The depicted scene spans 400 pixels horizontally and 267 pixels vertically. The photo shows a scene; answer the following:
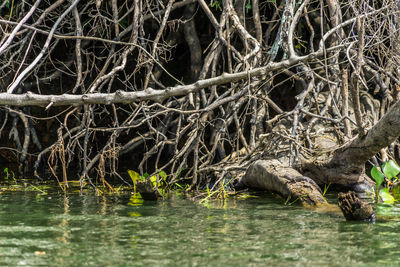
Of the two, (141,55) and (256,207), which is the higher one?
(141,55)

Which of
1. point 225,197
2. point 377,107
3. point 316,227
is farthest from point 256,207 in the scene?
point 377,107

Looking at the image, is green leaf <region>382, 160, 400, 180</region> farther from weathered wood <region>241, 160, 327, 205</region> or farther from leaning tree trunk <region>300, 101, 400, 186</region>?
weathered wood <region>241, 160, 327, 205</region>

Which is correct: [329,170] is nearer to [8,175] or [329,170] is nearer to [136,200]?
[136,200]

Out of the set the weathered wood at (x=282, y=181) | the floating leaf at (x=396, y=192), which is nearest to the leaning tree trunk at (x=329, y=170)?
the weathered wood at (x=282, y=181)

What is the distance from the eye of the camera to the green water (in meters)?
3.33

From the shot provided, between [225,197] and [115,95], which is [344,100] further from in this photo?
[115,95]

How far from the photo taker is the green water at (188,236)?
3330mm

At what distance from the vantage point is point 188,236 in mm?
3943

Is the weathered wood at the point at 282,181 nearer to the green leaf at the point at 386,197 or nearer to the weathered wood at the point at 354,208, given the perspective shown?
the green leaf at the point at 386,197

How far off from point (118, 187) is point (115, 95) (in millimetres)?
1980

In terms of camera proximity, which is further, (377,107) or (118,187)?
(377,107)

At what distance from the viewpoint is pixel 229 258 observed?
3334 mm

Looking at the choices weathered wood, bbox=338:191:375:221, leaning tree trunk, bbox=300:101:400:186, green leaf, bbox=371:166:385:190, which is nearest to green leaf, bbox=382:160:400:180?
green leaf, bbox=371:166:385:190

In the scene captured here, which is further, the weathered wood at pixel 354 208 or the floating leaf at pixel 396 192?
the floating leaf at pixel 396 192
